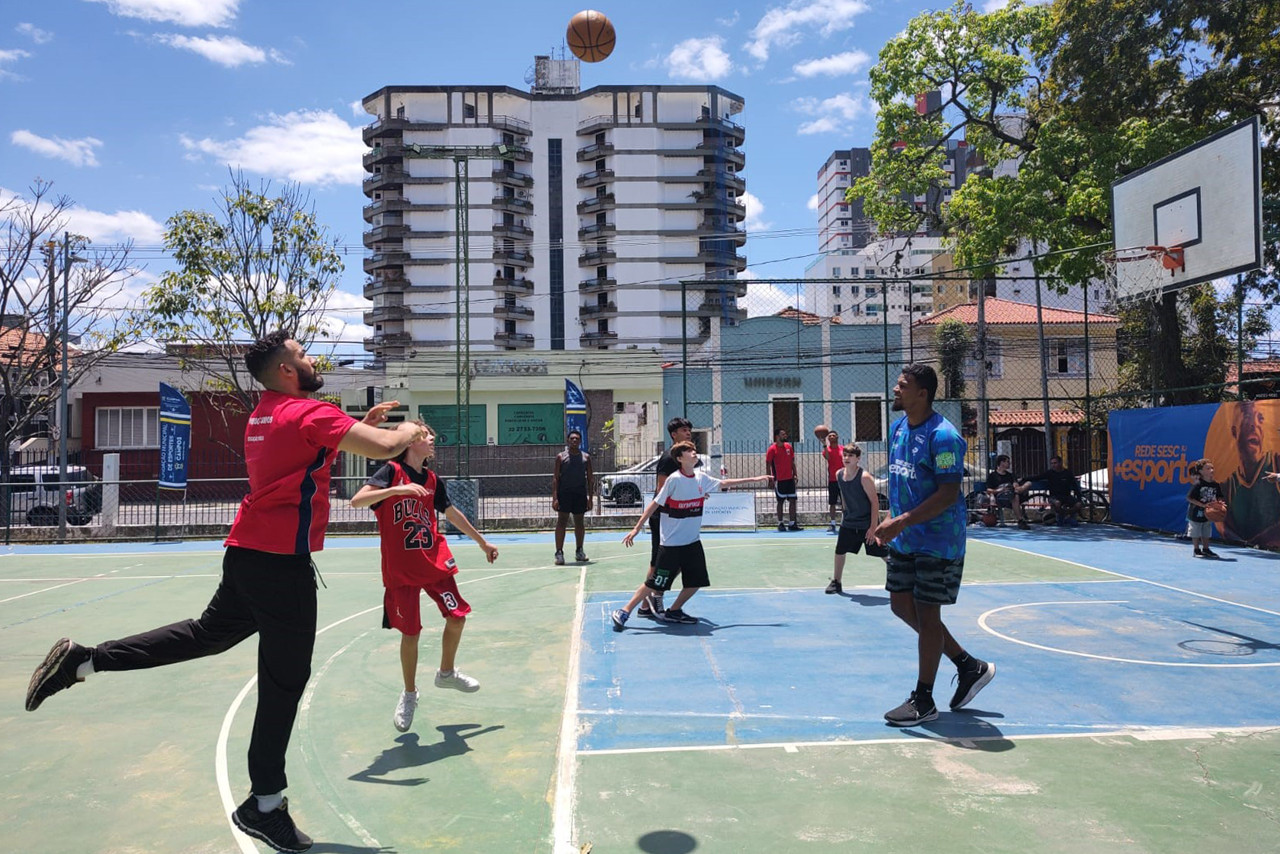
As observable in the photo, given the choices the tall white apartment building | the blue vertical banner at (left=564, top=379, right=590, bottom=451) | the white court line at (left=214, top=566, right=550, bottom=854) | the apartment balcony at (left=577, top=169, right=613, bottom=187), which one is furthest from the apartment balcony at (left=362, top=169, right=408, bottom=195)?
the white court line at (left=214, top=566, right=550, bottom=854)

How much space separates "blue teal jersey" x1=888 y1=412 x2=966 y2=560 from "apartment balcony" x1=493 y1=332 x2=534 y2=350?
2701 inches

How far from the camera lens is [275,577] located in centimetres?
407

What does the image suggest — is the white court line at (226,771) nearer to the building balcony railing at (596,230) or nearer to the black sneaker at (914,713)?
the black sneaker at (914,713)

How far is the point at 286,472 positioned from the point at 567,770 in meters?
2.28

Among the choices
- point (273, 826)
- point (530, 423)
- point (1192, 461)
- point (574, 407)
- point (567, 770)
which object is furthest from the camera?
point (530, 423)

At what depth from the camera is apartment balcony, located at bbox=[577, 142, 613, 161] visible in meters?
73.1

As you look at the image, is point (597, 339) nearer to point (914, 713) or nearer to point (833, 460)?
point (833, 460)

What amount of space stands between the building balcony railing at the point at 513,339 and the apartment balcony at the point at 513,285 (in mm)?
3385

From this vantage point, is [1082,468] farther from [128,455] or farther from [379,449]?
[128,455]

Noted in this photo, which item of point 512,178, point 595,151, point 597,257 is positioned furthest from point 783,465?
point 512,178

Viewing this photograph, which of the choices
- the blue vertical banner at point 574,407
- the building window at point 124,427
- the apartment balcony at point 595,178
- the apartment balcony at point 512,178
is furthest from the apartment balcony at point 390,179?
the blue vertical banner at point 574,407

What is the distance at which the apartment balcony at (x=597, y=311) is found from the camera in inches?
2876

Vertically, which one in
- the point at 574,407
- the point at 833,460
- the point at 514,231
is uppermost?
the point at 514,231

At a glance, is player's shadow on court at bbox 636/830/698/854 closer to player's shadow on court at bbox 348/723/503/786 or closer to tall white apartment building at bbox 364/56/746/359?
player's shadow on court at bbox 348/723/503/786
